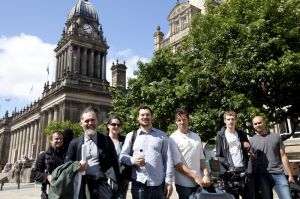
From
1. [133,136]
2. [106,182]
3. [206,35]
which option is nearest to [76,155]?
[106,182]

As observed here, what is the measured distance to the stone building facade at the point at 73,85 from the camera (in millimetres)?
57406

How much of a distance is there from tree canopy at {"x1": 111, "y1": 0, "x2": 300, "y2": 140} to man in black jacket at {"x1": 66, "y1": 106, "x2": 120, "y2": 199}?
1103 centimetres

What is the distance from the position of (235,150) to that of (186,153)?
1.42 meters

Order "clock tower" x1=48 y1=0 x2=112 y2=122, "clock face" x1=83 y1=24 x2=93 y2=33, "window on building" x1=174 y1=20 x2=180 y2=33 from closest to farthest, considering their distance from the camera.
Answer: "window on building" x1=174 y1=20 x2=180 y2=33 < "clock tower" x1=48 y1=0 x2=112 y2=122 < "clock face" x1=83 y1=24 x2=93 y2=33

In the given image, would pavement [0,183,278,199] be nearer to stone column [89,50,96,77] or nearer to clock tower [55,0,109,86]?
clock tower [55,0,109,86]

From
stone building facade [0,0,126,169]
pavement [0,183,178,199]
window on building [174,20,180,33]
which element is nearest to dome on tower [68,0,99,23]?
stone building facade [0,0,126,169]

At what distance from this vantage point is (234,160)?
691 centimetres

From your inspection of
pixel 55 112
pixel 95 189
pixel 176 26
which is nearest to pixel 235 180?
pixel 95 189

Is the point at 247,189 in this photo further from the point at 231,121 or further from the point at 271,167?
the point at 231,121

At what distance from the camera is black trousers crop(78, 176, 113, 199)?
17.1 ft

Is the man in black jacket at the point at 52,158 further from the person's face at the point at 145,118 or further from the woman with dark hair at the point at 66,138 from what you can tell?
the person's face at the point at 145,118

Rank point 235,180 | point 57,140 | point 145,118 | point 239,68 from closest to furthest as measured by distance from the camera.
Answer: point 145,118 < point 235,180 < point 57,140 < point 239,68

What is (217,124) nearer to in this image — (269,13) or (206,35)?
(206,35)

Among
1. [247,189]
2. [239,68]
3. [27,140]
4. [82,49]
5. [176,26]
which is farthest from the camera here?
[27,140]
